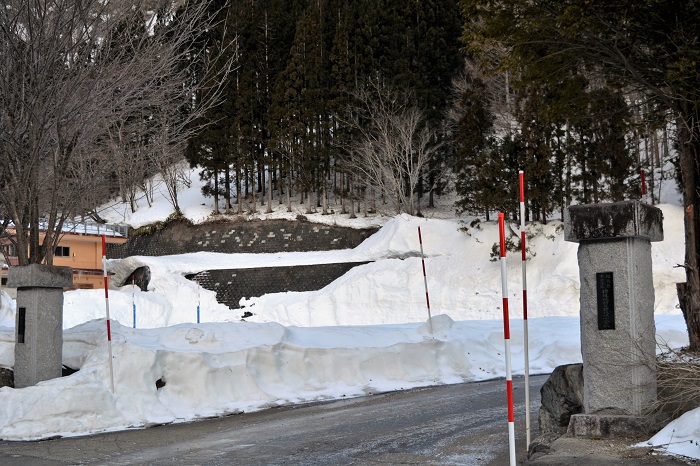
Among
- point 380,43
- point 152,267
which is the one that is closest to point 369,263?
point 152,267

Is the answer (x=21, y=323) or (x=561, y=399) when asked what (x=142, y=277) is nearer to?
(x=21, y=323)

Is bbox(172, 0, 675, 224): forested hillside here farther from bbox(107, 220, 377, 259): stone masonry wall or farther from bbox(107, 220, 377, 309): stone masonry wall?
bbox(107, 220, 377, 309): stone masonry wall

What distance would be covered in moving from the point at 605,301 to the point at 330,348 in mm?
6759

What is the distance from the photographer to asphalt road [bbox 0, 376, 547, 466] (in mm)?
7430

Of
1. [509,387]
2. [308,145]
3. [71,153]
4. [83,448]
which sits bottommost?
[83,448]

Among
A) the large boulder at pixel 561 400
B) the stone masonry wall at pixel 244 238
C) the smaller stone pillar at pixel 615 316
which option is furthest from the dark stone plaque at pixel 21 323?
the stone masonry wall at pixel 244 238

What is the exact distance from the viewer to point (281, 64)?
147ft

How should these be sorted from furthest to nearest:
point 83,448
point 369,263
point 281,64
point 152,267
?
point 281,64 → point 152,267 → point 369,263 → point 83,448

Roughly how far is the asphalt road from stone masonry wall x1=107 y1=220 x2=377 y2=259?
28340 mm

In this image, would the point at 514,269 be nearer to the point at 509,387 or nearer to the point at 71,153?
the point at 71,153

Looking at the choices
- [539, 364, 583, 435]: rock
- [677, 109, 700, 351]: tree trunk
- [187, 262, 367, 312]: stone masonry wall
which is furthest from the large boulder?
[187, 262, 367, 312]: stone masonry wall

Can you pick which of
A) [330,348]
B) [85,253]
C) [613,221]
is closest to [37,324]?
[330,348]

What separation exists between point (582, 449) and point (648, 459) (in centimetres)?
59

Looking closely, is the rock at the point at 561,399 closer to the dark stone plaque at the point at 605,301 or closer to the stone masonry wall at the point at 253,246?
the dark stone plaque at the point at 605,301
